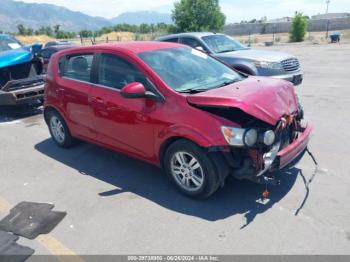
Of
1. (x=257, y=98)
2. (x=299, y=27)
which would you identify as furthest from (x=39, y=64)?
(x=299, y=27)

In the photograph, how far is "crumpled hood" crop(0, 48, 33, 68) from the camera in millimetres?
8148

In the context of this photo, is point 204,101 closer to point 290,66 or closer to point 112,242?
point 112,242

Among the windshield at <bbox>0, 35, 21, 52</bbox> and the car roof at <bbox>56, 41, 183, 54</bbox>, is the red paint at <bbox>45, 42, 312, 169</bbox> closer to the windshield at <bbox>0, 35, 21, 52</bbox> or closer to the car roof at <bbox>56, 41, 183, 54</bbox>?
the car roof at <bbox>56, 41, 183, 54</bbox>

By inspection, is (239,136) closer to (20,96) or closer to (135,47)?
(135,47)

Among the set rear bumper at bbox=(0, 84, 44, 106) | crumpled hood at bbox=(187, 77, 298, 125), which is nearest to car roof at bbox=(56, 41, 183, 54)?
→ crumpled hood at bbox=(187, 77, 298, 125)

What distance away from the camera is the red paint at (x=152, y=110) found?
3662 mm

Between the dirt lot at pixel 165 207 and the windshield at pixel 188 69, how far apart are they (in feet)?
4.27

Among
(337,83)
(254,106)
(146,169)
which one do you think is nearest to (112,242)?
(146,169)

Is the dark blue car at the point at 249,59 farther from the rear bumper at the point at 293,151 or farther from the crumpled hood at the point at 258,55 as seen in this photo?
the rear bumper at the point at 293,151

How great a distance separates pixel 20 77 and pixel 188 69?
5.84 meters

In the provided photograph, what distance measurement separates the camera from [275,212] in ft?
12.1

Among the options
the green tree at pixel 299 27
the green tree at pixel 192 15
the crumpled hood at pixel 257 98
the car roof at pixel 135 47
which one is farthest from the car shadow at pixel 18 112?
the green tree at pixel 192 15

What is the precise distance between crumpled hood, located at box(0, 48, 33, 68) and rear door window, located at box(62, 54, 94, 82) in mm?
3373

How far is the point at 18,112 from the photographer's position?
8992 millimetres
